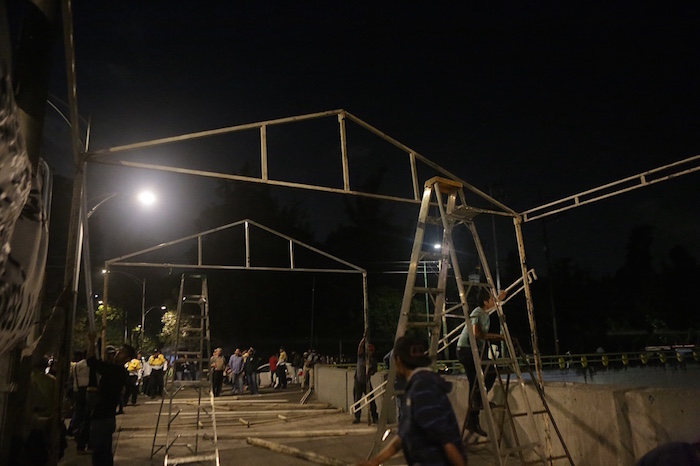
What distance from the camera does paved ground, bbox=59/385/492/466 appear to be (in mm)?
7859

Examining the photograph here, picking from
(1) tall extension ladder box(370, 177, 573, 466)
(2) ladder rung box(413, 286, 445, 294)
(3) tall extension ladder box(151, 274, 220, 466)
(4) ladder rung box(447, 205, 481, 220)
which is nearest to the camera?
(1) tall extension ladder box(370, 177, 573, 466)

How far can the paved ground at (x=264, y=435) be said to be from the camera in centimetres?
786

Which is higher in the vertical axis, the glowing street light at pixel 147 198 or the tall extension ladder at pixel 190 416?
the glowing street light at pixel 147 198

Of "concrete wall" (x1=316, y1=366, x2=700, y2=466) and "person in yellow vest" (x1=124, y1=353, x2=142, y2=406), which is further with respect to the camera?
"person in yellow vest" (x1=124, y1=353, x2=142, y2=406)

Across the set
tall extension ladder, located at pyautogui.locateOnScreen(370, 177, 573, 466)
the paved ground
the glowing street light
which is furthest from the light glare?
tall extension ladder, located at pyautogui.locateOnScreen(370, 177, 573, 466)

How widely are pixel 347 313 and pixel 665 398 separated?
112ft

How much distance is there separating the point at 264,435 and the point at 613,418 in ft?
22.2

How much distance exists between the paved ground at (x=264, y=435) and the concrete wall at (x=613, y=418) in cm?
129

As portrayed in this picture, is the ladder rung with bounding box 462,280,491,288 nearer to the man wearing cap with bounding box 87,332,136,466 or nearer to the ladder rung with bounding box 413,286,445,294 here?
the ladder rung with bounding box 413,286,445,294

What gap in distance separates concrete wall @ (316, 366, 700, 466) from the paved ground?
1289 millimetres

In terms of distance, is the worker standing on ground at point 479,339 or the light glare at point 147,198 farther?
the light glare at point 147,198

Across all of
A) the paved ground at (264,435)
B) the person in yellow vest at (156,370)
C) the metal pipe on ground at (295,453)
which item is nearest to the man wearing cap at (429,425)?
the metal pipe on ground at (295,453)

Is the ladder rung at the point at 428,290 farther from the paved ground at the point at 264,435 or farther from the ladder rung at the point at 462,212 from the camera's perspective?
the paved ground at the point at 264,435

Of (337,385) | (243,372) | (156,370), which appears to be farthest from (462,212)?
(156,370)
